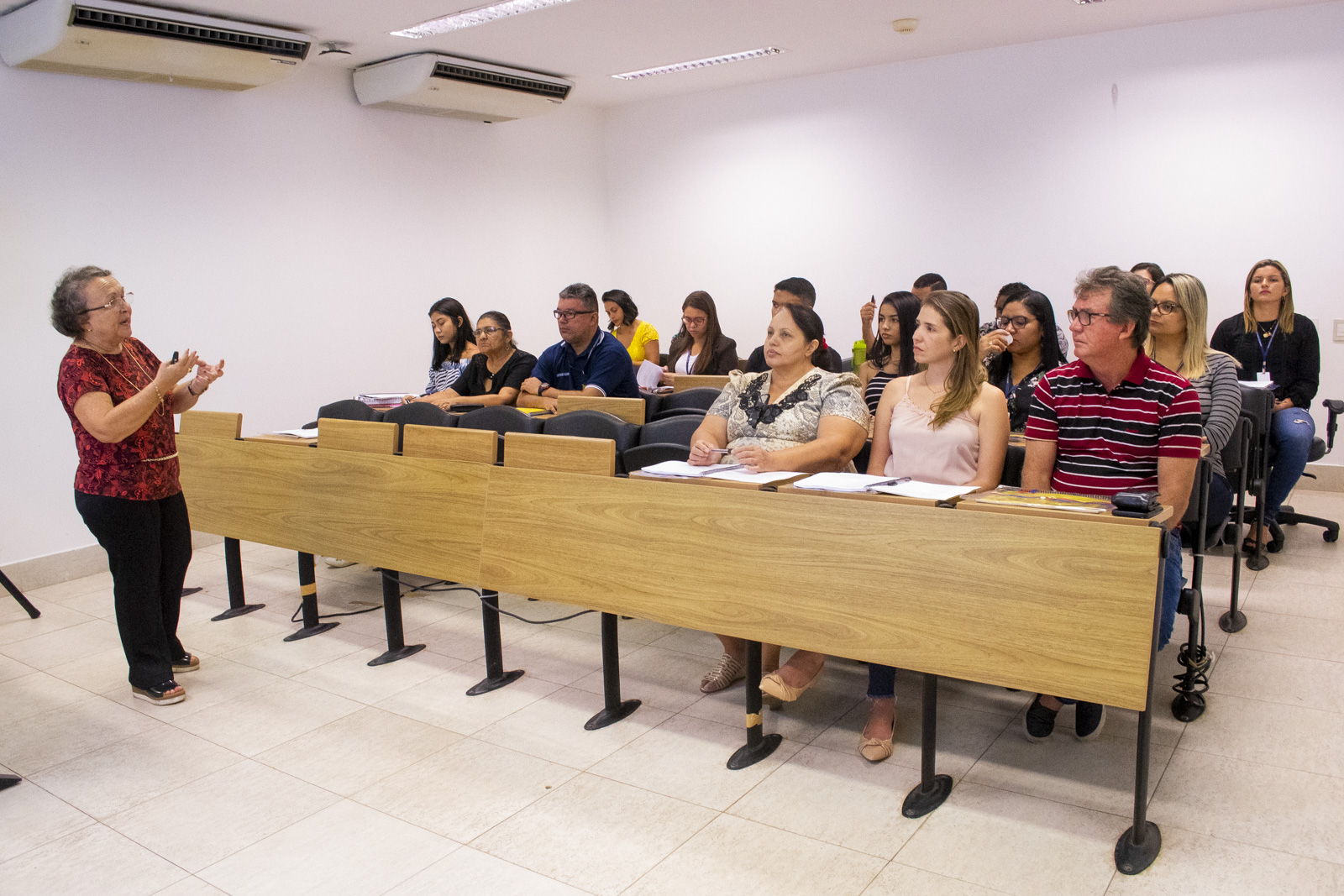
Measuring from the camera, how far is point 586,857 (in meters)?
2.23

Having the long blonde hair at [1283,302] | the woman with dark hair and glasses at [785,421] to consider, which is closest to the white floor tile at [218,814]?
the woman with dark hair and glasses at [785,421]

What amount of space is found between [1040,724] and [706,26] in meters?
4.55

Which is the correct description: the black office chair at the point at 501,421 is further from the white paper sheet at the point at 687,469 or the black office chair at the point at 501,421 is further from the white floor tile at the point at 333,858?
Answer: the white floor tile at the point at 333,858

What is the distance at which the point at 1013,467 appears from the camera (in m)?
3.13

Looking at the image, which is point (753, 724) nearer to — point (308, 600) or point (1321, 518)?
point (308, 600)

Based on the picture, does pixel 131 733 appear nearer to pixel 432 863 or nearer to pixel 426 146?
pixel 432 863

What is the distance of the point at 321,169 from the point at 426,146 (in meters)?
0.93

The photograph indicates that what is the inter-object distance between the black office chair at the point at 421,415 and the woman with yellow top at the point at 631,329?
2.10m

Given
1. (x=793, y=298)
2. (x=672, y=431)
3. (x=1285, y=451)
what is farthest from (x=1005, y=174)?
(x=672, y=431)

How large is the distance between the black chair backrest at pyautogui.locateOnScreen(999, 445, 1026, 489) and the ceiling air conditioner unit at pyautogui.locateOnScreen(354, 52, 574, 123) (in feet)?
15.1

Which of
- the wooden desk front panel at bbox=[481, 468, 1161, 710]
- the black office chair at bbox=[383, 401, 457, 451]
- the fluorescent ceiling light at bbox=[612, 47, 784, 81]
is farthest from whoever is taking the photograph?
the fluorescent ceiling light at bbox=[612, 47, 784, 81]

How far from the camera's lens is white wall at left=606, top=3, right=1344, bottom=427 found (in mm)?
5648

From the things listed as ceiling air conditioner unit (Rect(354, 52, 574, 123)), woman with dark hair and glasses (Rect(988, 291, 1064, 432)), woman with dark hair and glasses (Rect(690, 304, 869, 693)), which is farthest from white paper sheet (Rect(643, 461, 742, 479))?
ceiling air conditioner unit (Rect(354, 52, 574, 123))

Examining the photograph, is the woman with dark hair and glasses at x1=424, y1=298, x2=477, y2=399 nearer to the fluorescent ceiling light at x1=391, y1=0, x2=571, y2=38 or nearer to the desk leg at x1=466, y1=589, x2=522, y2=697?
the fluorescent ceiling light at x1=391, y1=0, x2=571, y2=38
